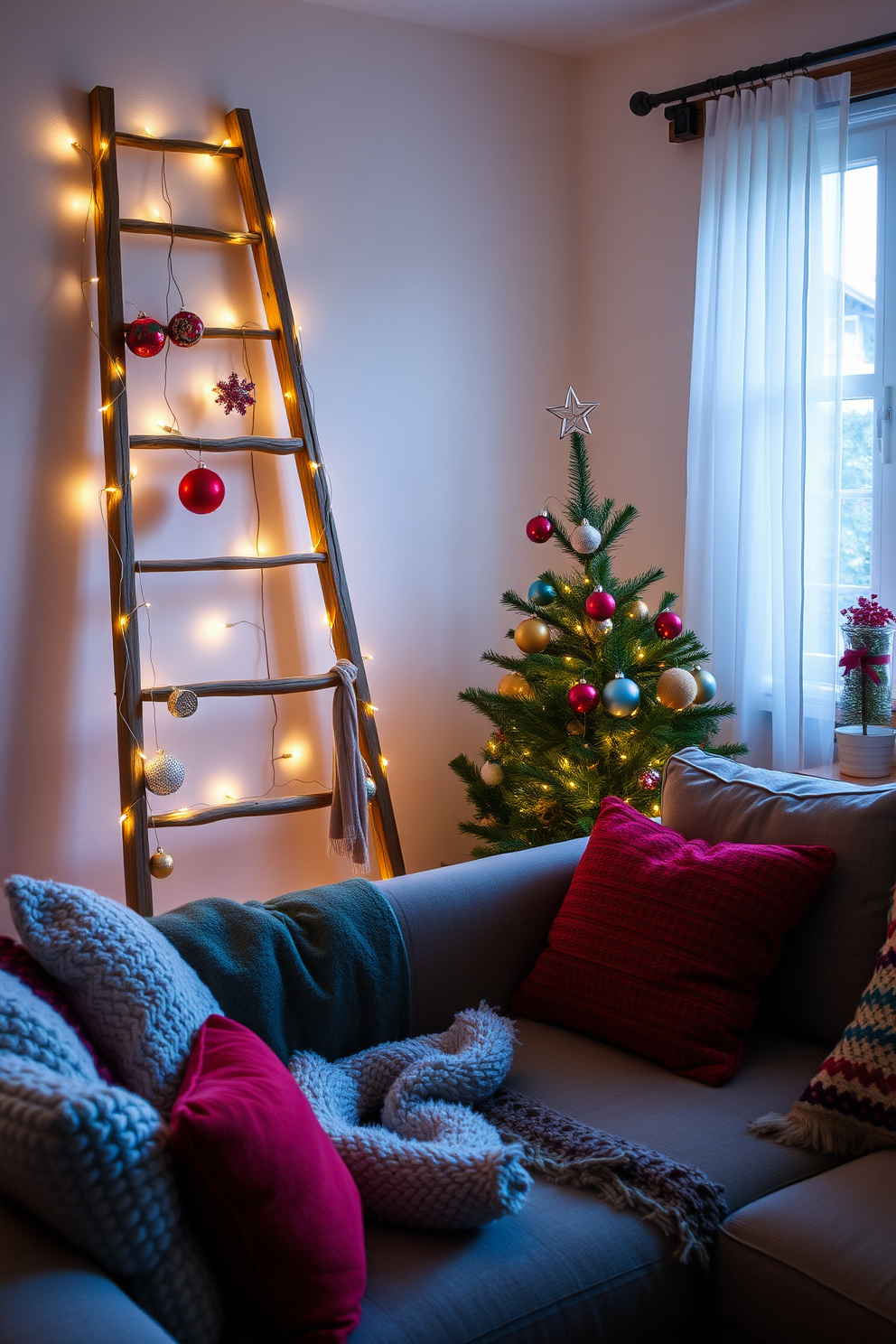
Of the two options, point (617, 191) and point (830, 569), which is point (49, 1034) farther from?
point (617, 191)

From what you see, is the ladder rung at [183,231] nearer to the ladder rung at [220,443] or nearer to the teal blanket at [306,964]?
the ladder rung at [220,443]

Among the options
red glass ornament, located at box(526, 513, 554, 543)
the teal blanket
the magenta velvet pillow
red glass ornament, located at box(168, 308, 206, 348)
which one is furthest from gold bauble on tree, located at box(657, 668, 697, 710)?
the magenta velvet pillow

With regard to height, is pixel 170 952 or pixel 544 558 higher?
pixel 544 558

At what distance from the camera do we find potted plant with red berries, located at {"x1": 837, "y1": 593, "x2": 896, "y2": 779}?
9.46 feet

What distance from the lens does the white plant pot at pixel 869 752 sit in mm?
2875

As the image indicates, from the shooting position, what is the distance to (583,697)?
2.62 meters

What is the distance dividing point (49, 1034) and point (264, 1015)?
1.63 feet

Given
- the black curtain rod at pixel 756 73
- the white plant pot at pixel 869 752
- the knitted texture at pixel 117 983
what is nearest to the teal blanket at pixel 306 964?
the knitted texture at pixel 117 983

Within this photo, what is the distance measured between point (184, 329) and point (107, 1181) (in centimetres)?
216

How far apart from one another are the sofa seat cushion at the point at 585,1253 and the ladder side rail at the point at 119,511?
1247 mm

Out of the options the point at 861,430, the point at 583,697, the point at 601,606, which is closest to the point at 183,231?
the point at 601,606

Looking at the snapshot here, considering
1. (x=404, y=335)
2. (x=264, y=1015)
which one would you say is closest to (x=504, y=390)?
(x=404, y=335)

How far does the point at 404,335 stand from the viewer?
3.32 meters

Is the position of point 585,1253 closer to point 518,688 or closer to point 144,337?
point 518,688
